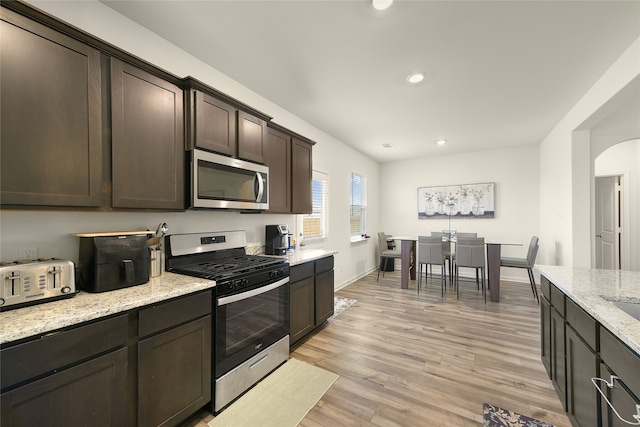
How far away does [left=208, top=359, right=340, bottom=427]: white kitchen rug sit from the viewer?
1.71 metres

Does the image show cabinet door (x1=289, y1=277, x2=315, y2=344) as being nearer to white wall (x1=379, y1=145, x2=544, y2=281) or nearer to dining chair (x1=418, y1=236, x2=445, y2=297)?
dining chair (x1=418, y1=236, x2=445, y2=297)

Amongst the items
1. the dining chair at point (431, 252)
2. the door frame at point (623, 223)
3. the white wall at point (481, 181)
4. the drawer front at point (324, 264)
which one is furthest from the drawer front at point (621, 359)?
the door frame at point (623, 223)

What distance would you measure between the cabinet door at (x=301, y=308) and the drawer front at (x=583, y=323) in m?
2.00

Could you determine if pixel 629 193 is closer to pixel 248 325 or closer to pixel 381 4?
pixel 381 4

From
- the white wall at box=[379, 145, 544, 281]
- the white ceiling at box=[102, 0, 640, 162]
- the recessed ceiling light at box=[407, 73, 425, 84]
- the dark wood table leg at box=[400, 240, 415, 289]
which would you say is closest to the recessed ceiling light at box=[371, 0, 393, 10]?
the white ceiling at box=[102, 0, 640, 162]

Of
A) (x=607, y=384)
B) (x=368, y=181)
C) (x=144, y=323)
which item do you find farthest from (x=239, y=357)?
(x=368, y=181)

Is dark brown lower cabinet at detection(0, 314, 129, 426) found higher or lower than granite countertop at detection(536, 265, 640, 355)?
lower

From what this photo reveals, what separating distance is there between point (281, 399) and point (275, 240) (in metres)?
1.45

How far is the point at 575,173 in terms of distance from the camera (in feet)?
11.1

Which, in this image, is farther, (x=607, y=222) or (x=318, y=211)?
A: (x=607, y=222)

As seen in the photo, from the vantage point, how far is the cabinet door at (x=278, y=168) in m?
2.79

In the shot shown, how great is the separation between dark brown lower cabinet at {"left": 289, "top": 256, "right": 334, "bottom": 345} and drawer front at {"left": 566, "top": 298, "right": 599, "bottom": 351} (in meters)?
2.00

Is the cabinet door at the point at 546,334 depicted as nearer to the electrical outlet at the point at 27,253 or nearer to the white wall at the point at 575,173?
the white wall at the point at 575,173

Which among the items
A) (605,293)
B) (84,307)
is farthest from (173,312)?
(605,293)
